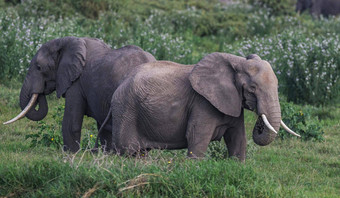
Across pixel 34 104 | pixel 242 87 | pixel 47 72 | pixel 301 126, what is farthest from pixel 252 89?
pixel 301 126

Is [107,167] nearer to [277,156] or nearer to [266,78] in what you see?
[266,78]

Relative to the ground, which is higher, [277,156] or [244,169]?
[244,169]

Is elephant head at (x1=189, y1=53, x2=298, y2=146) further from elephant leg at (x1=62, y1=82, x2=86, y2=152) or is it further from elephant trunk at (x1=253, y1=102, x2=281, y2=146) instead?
elephant leg at (x1=62, y1=82, x2=86, y2=152)

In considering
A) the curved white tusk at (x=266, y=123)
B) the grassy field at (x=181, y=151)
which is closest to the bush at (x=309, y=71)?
the grassy field at (x=181, y=151)

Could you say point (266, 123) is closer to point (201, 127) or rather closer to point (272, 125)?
point (272, 125)

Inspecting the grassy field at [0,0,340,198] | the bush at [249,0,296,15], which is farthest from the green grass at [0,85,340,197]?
the bush at [249,0,296,15]

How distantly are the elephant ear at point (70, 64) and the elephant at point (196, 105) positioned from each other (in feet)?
3.55

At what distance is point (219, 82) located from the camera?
7.39 metres

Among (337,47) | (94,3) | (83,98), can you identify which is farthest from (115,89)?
(94,3)

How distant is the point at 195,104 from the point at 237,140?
2.04 ft

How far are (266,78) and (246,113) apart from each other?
4695mm

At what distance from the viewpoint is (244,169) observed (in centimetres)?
657

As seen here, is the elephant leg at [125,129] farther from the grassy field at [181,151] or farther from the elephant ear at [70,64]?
the elephant ear at [70,64]

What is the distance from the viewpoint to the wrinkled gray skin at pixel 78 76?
→ 8.39 m
